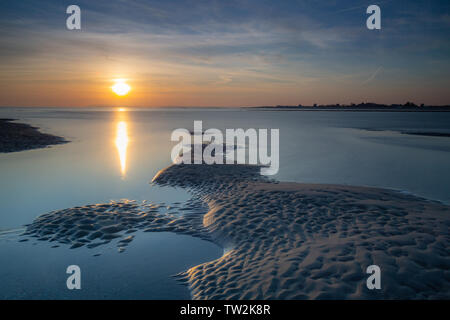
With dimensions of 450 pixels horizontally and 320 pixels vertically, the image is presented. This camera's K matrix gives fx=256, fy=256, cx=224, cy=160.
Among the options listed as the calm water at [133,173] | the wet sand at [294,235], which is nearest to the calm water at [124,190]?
the calm water at [133,173]

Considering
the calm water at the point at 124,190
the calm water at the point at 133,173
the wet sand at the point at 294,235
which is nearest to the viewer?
the wet sand at the point at 294,235

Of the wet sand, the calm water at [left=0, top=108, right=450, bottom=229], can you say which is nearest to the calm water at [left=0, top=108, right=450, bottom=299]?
the calm water at [left=0, top=108, right=450, bottom=229]

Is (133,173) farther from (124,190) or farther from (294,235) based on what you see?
(294,235)

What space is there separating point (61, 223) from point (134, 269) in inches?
158

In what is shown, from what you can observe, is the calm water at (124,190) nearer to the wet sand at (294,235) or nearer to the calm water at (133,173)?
the calm water at (133,173)

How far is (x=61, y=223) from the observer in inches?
339

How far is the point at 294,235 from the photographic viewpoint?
25.0ft

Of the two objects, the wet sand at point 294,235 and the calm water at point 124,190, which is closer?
the wet sand at point 294,235

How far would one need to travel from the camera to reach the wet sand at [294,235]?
522cm

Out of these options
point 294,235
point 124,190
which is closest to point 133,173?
point 124,190

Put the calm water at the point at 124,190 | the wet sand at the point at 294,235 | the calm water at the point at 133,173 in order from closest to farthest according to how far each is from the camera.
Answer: the wet sand at the point at 294,235 < the calm water at the point at 124,190 < the calm water at the point at 133,173

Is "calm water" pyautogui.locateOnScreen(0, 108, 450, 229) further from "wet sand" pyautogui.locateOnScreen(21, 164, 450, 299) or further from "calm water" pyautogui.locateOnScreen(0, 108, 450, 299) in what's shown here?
"wet sand" pyautogui.locateOnScreen(21, 164, 450, 299)

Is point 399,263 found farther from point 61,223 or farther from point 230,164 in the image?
point 230,164
